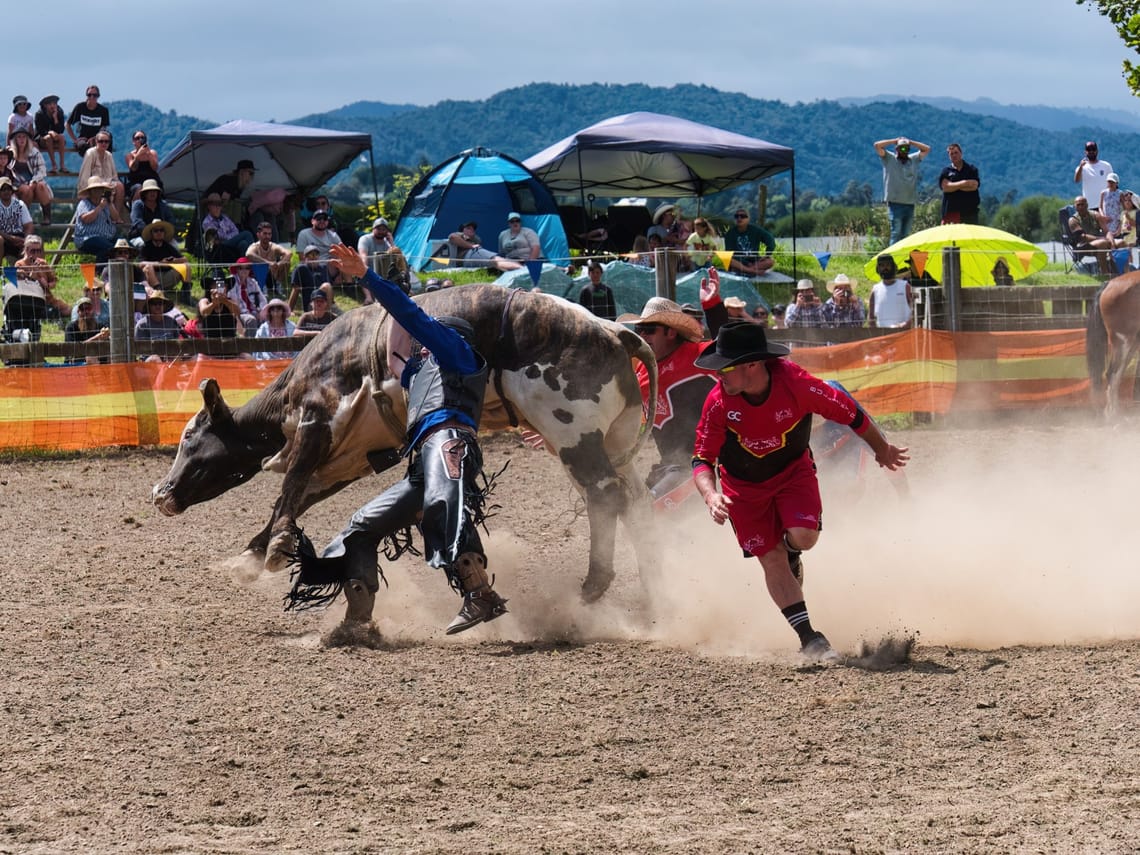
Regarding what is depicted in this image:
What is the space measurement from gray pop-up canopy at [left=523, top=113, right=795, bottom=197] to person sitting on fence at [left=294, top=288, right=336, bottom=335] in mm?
8354

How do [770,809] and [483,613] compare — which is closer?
[770,809]

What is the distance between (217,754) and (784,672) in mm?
2253

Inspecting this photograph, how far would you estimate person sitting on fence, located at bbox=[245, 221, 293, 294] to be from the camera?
1549cm

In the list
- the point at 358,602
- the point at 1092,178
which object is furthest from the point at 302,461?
the point at 1092,178

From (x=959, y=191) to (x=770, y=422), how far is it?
47.7 ft

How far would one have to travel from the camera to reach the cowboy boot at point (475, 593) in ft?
20.7

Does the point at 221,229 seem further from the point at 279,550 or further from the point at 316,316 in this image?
the point at 279,550

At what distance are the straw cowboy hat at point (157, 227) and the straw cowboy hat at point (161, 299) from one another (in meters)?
2.16

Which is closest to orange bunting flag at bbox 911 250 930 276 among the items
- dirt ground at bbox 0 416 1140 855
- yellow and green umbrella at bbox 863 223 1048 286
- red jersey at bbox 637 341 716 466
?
yellow and green umbrella at bbox 863 223 1048 286

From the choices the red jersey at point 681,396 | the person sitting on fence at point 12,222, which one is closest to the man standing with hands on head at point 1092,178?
the red jersey at point 681,396

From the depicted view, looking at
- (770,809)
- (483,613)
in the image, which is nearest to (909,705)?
(770,809)

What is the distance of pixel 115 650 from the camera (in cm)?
649

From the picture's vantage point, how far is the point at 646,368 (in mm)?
7957

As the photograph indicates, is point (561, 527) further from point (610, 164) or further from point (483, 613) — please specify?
point (610, 164)
